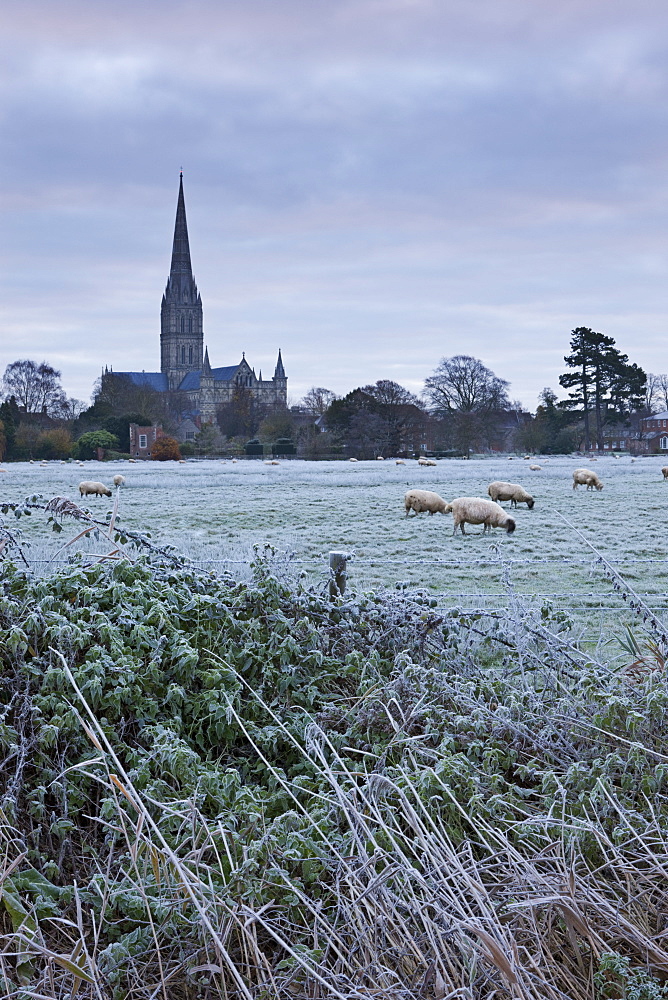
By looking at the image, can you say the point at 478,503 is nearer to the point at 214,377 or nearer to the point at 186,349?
the point at 214,377

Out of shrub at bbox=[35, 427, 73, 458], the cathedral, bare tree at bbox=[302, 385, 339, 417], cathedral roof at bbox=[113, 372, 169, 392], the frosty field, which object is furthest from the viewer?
the cathedral

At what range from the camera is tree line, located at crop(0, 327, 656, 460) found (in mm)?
64000

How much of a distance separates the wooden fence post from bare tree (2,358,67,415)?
7791 centimetres

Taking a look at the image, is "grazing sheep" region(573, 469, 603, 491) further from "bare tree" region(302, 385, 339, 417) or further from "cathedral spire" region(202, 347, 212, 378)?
"cathedral spire" region(202, 347, 212, 378)

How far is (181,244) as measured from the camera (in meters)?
148

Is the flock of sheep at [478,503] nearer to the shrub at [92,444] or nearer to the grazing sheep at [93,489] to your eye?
the grazing sheep at [93,489]

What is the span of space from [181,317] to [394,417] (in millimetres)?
92998

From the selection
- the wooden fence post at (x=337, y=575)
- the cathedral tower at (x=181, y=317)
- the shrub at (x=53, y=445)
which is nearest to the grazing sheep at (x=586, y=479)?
the wooden fence post at (x=337, y=575)

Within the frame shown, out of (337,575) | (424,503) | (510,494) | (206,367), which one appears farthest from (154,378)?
(337,575)

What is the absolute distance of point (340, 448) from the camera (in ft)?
207

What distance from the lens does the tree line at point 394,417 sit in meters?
64.0

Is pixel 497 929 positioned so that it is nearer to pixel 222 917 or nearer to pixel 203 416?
pixel 222 917

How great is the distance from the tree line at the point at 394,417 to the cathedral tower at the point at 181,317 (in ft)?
198

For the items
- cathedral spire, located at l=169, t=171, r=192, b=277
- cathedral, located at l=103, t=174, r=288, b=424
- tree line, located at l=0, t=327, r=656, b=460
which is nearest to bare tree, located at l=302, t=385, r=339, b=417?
tree line, located at l=0, t=327, r=656, b=460
